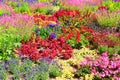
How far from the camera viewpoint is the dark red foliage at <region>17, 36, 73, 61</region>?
9.07 meters

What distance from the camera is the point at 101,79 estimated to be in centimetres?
819

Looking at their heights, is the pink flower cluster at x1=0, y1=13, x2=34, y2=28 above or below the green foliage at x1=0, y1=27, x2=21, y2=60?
above

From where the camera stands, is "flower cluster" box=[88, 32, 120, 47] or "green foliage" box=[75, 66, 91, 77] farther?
"flower cluster" box=[88, 32, 120, 47]

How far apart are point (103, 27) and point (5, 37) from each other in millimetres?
4394

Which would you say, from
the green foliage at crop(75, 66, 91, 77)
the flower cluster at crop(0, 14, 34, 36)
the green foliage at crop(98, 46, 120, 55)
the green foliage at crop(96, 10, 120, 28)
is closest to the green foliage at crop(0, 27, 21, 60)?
the flower cluster at crop(0, 14, 34, 36)

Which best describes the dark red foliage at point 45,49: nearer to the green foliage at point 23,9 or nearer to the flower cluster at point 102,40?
the flower cluster at point 102,40

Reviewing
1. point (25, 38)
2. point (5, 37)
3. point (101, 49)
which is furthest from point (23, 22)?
point (101, 49)

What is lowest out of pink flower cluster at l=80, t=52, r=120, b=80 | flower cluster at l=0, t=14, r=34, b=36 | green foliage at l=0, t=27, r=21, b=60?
pink flower cluster at l=80, t=52, r=120, b=80

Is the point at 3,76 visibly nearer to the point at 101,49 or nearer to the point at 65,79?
the point at 65,79

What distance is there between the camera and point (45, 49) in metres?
9.74

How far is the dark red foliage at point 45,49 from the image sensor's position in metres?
9.07

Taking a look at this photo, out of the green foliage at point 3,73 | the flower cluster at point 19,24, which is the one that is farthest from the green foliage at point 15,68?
the flower cluster at point 19,24

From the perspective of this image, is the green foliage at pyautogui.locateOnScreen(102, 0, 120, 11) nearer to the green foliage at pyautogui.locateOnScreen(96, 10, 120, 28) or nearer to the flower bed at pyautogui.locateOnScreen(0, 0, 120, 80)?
the flower bed at pyautogui.locateOnScreen(0, 0, 120, 80)

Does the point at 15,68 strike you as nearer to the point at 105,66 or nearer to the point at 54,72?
the point at 54,72
